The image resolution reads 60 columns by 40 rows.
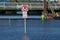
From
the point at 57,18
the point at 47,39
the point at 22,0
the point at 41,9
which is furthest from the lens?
the point at 22,0

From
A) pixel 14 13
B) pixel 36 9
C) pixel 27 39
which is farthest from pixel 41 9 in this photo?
pixel 27 39

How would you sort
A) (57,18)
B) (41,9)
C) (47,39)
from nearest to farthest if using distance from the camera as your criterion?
(47,39)
(57,18)
(41,9)

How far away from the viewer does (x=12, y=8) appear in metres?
51.1

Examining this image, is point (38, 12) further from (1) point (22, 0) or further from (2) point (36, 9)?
(1) point (22, 0)

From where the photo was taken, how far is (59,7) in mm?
51062

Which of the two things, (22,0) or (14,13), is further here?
(22,0)

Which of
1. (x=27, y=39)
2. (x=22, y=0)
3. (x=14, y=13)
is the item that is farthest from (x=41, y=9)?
(x=27, y=39)

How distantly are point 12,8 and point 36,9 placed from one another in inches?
172

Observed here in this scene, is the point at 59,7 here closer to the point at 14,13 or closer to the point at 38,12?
the point at 38,12

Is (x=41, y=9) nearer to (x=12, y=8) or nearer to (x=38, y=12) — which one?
(x=38, y=12)

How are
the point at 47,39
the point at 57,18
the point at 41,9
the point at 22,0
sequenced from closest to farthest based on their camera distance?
1. the point at 47,39
2. the point at 57,18
3. the point at 41,9
4. the point at 22,0

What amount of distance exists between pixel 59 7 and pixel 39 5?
409cm

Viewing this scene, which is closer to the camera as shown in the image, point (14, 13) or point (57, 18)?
point (57, 18)

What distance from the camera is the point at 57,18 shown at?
1615 inches
